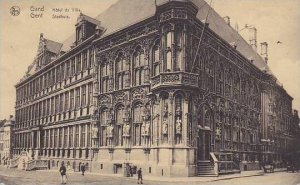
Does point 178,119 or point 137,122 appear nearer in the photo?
point 178,119

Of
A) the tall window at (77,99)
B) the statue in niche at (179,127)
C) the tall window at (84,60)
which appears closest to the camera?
the statue in niche at (179,127)

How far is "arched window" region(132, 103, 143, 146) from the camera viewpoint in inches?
926

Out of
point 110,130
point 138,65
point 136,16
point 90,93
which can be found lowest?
point 110,130

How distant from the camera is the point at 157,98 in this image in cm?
2170

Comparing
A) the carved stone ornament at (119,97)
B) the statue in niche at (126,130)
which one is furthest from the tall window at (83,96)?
the statue in niche at (126,130)

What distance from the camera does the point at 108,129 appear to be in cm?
2544

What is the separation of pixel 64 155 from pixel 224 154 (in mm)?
13145

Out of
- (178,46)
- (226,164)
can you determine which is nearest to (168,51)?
(178,46)

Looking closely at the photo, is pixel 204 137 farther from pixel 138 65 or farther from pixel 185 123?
pixel 138 65

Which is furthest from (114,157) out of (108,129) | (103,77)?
(103,77)

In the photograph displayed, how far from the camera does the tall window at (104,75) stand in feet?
87.4

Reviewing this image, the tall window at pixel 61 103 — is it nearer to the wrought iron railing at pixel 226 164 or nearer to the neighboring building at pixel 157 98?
the neighboring building at pixel 157 98

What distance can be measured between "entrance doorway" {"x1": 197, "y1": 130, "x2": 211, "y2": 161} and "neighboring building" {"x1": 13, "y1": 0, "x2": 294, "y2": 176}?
0.06 meters

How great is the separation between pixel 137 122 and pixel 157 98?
283 centimetres
